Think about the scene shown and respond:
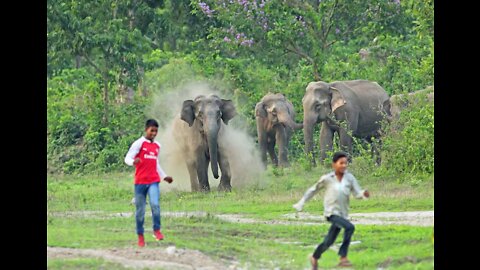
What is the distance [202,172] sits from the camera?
80.7 feet

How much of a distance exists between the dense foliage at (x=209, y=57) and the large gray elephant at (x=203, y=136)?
22.9 feet

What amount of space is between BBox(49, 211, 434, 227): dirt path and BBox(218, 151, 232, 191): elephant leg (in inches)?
153

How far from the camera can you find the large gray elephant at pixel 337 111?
94.4 ft

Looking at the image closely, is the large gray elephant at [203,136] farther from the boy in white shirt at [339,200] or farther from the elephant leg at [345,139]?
the boy in white shirt at [339,200]

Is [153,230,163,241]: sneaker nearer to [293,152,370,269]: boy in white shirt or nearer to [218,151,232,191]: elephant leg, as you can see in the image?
[293,152,370,269]: boy in white shirt

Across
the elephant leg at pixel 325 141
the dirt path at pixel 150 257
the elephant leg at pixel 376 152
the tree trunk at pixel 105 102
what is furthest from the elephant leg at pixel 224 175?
the tree trunk at pixel 105 102

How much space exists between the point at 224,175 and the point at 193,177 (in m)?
0.64

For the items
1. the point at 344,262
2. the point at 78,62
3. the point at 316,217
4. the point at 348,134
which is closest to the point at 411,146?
the point at 348,134

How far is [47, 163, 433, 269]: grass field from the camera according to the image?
15.3 meters

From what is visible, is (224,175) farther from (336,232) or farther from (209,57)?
(209,57)

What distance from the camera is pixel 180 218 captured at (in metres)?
19.4

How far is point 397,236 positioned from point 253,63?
19536mm
